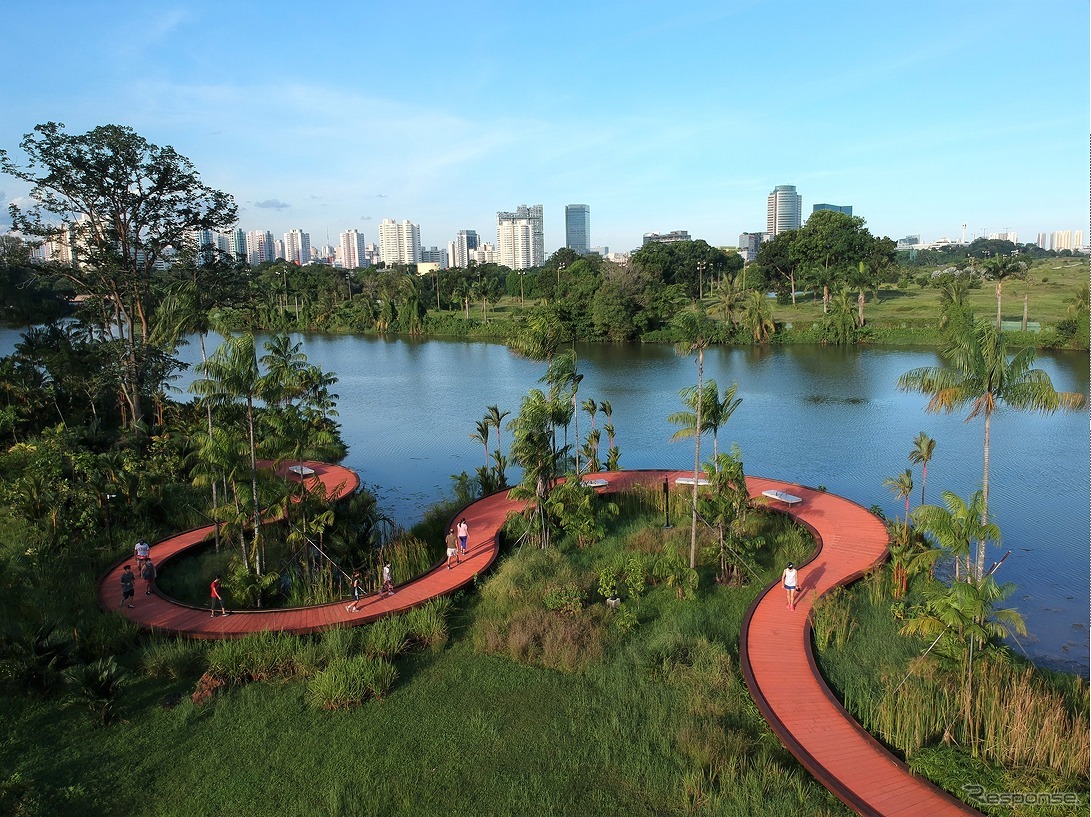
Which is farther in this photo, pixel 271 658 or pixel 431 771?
pixel 271 658

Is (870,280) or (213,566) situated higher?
(870,280)

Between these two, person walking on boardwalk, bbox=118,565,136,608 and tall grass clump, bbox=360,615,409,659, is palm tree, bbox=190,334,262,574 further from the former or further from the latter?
tall grass clump, bbox=360,615,409,659

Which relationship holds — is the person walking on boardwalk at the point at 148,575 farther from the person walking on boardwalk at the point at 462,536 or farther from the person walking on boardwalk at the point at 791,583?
the person walking on boardwalk at the point at 791,583

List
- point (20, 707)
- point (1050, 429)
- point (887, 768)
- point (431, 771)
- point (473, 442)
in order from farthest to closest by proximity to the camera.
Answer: point (473, 442), point (1050, 429), point (20, 707), point (431, 771), point (887, 768)

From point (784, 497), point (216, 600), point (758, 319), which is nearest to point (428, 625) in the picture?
point (216, 600)

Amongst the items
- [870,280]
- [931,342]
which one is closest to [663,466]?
[931,342]

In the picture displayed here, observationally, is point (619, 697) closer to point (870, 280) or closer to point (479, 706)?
point (479, 706)
